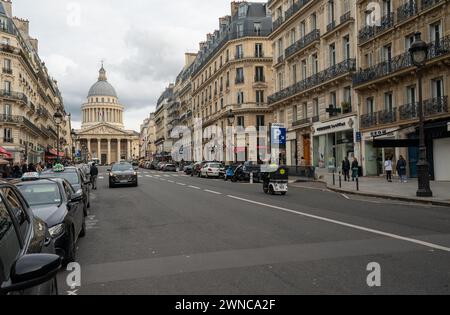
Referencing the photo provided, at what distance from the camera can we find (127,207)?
1420 cm

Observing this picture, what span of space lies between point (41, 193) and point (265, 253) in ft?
14.4

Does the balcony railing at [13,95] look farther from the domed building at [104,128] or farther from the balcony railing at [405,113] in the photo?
the domed building at [104,128]

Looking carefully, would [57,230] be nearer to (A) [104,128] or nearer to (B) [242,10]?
(B) [242,10]

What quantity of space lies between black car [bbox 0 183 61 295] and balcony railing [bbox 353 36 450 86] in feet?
77.6

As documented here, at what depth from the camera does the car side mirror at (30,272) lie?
8.18 feet

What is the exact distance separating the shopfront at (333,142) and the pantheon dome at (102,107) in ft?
463

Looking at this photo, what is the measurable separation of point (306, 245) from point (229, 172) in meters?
27.4

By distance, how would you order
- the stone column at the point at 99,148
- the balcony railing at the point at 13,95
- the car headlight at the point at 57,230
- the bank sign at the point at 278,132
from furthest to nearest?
1. the stone column at the point at 99,148
2. the balcony railing at the point at 13,95
3. the bank sign at the point at 278,132
4. the car headlight at the point at 57,230

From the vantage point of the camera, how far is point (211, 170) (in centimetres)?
4012

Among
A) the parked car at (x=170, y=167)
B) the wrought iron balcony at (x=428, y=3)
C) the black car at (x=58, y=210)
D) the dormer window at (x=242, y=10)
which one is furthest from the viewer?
the parked car at (x=170, y=167)

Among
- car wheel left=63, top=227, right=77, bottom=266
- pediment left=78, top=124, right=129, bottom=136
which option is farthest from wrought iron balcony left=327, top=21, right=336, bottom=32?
pediment left=78, top=124, right=129, bottom=136

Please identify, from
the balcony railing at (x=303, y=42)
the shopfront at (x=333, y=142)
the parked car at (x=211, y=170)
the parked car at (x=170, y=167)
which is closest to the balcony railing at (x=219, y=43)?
the balcony railing at (x=303, y=42)

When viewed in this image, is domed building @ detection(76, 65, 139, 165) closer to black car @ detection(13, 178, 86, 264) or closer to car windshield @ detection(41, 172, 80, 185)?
car windshield @ detection(41, 172, 80, 185)

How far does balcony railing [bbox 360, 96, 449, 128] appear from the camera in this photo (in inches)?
918
